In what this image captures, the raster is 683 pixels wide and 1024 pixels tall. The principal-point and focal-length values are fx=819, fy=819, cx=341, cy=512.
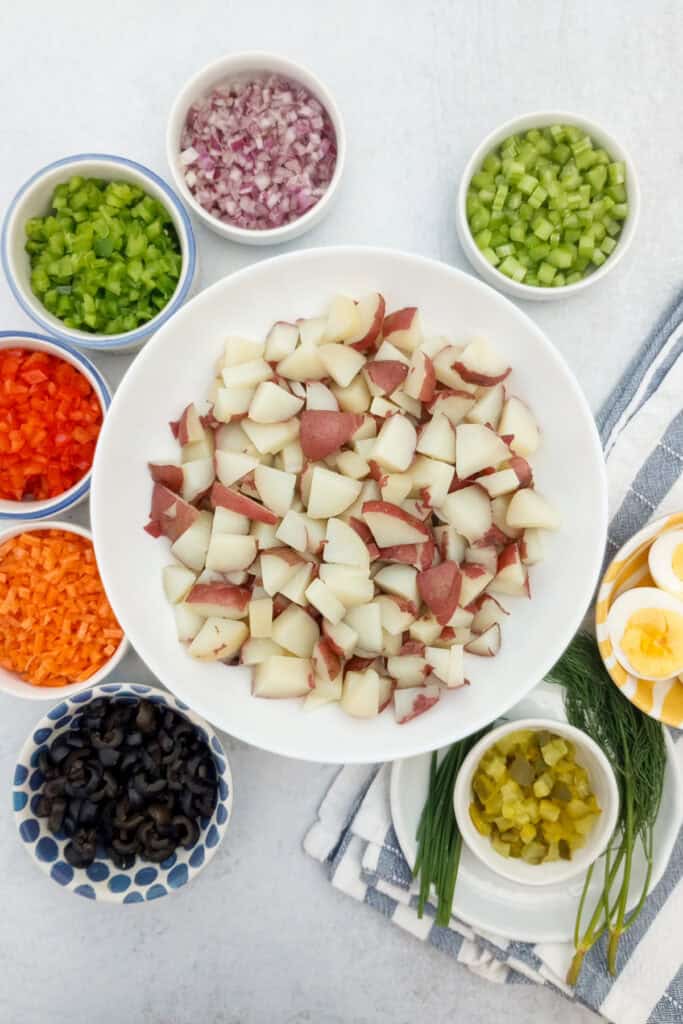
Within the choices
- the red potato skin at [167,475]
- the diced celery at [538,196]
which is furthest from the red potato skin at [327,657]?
the diced celery at [538,196]

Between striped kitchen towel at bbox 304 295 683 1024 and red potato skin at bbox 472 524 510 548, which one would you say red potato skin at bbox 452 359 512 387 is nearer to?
red potato skin at bbox 472 524 510 548

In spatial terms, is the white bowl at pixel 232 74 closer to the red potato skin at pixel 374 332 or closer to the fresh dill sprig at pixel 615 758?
the red potato skin at pixel 374 332

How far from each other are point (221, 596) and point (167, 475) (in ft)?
0.82

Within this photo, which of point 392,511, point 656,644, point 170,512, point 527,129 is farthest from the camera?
point 527,129

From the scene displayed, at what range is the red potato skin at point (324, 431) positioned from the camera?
1407 mm

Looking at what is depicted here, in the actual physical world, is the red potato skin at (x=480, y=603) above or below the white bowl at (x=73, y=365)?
above

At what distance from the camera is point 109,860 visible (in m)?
1.76

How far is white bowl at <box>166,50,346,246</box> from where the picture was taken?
66.8 inches

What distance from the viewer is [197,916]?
190cm

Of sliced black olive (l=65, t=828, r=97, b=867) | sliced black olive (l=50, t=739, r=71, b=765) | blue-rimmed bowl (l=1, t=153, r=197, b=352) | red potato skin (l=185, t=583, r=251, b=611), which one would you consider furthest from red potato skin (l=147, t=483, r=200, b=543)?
sliced black olive (l=65, t=828, r=97, b=867)

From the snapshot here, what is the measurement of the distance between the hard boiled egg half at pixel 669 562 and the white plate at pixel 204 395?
0.31m

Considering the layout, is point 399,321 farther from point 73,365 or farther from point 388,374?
point 73,365

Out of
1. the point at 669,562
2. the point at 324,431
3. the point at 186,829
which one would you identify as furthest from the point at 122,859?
the point at 669,562

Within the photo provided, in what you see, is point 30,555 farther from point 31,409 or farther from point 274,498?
point 274,498
